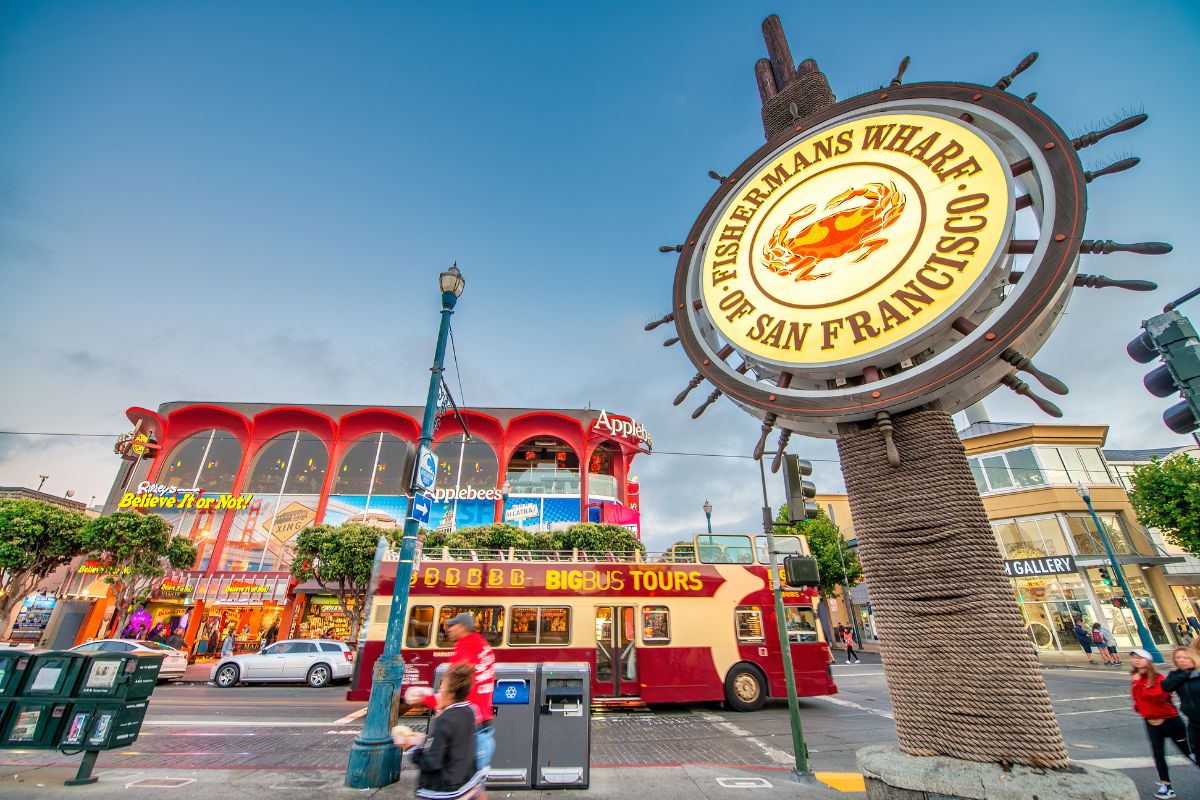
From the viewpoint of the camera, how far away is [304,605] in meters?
27.5

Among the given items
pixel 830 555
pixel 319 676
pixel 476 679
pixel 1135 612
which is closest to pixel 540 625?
pixel 476 679

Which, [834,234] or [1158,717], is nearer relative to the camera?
[834,234]

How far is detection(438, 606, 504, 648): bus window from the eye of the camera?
1147cm

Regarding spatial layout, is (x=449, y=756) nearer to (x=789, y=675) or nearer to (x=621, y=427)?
(x=789, y=675)

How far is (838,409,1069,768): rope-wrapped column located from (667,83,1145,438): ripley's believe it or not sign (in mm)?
369

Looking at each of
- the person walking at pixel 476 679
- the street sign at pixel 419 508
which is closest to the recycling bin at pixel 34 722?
the street sign at pixel 419 508

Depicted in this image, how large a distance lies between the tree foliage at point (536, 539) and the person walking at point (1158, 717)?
19241 mm

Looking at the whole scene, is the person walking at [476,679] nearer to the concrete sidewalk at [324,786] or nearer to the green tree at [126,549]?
the concrete sidewalk at [324,786]

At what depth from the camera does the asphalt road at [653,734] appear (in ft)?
21.3

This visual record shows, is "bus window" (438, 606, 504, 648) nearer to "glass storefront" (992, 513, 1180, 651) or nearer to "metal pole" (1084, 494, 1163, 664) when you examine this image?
"metal pole" (1084, 494, 1163, 664)

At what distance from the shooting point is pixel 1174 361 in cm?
379

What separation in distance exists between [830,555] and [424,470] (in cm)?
2996

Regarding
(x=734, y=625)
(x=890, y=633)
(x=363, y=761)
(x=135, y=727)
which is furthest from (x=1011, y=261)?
(x=734, y=625)

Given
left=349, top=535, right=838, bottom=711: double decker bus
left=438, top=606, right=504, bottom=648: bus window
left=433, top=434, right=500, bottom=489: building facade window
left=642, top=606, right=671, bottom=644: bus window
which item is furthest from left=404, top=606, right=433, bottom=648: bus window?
left=433, top=434, right=500, bottom=489: building facade window
